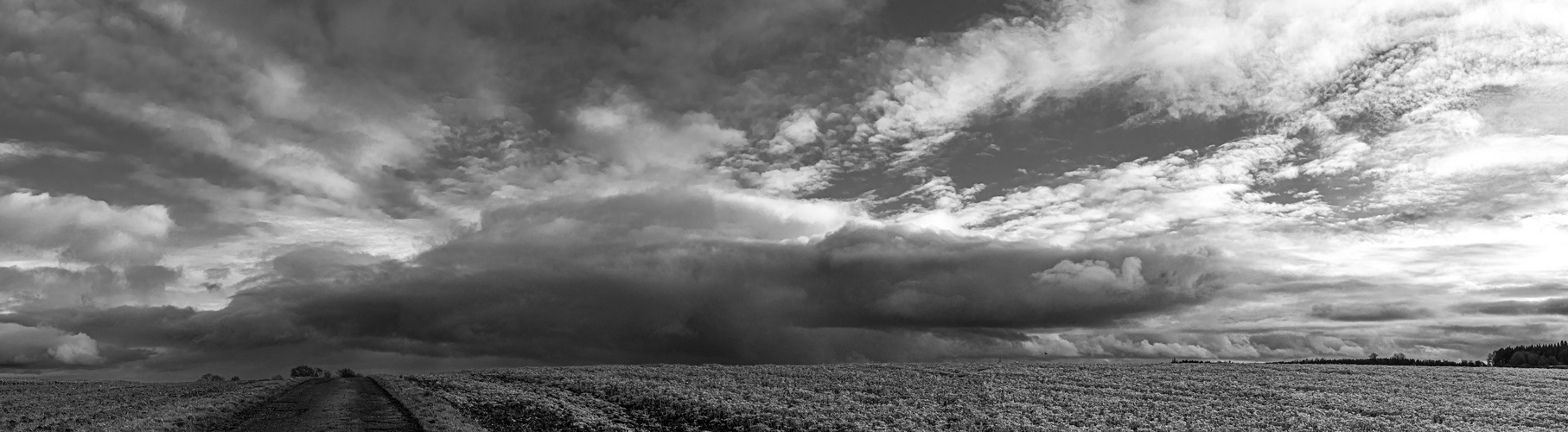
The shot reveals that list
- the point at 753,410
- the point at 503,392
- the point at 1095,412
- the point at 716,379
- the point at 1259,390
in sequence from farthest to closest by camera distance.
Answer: the point at 716,379 < the point at 1259,390 < the point at 503,392 < the point at 1095,412 < the point at 753,410

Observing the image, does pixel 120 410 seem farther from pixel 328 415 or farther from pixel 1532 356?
pixel 1532 356

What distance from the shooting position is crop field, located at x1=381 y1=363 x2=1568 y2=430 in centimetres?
3659

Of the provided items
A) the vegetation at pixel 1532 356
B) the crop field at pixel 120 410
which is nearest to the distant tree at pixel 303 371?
the crop field at pixel 120 410

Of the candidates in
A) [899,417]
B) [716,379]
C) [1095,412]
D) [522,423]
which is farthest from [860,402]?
[716,379]

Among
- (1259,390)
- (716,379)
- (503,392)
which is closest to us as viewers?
(503,392)

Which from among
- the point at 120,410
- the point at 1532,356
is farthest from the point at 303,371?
the point at 1532,356

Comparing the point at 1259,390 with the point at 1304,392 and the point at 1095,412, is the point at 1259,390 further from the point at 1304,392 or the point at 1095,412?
the point at 1095,412

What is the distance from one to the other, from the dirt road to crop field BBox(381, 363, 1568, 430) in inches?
82.7

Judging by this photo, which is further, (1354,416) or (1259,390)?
(1259,390)

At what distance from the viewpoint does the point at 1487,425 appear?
41.0 m

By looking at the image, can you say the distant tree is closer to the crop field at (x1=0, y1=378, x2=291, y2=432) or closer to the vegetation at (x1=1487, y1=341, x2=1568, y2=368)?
the crop field at (x1=0, y1=378, x2=291, y2=432)

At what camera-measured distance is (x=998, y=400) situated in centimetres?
Result: 4872

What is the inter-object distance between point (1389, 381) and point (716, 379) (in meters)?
54.7

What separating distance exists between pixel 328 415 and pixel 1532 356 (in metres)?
217
